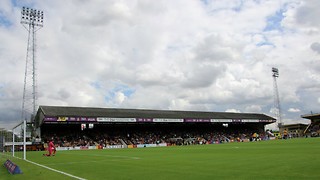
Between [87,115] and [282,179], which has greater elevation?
[87,115]

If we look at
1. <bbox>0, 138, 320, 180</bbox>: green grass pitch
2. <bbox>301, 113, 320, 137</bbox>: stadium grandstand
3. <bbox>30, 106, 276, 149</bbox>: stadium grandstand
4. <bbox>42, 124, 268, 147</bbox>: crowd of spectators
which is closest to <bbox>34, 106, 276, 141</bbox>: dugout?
<bbox>30, 106, 276, 149</bbox>: stadium grandstand

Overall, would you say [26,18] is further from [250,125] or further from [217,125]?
[250,125]

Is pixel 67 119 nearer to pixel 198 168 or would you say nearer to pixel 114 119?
pixel 114 119

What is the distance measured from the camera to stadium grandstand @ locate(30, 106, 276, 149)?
6806cm

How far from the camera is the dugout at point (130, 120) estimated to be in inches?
2672

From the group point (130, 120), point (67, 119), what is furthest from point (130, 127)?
point (67, 119)

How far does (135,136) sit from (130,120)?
8.64m

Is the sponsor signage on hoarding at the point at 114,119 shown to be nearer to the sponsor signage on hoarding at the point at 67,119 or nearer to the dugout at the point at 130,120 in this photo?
the dugout at the point at 130,120

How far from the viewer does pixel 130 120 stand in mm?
72562

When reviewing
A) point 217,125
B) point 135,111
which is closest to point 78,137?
point 135,111

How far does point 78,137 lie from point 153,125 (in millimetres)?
21104

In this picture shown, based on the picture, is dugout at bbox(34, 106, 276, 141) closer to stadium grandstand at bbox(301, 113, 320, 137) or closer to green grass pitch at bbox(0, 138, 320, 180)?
stadium grandstand at bbox(301, 113, 320, 137)

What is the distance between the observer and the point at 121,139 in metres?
76.1

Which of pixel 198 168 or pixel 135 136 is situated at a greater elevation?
pixel 135 136
